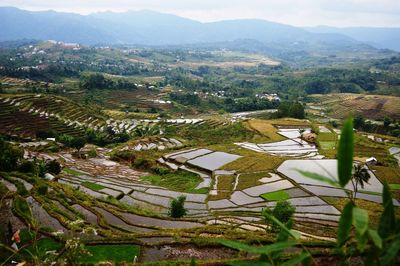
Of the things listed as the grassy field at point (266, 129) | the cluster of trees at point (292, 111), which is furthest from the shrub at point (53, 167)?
the cluster of trees at point (292, 111)

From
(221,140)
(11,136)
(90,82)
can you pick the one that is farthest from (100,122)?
(90,82)

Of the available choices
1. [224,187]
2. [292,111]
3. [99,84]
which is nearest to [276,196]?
[224,187]

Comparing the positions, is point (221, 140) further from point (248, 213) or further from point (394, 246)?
point (394, 246)

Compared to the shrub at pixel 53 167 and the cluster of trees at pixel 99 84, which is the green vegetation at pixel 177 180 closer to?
the shrub at pixel 53 167

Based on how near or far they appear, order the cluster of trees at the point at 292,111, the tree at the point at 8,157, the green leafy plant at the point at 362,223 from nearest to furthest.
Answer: the green leafy plant at the point at 362,223, the tree at the point at 8,157, the cluster of trees at the point at 292,111

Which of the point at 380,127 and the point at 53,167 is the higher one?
the point at 53,167

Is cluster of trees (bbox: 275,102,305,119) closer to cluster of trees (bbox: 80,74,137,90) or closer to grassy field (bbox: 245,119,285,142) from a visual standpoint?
grassy field (bbox: 245,119,285,142)

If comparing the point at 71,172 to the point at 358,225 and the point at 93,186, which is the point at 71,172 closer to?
the point at 93,186

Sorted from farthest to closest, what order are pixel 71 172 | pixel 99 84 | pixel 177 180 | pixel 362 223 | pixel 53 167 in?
pixel 99 84, pixel 71 172, pixel 177 180, pixel 53 167, pixel 362 223

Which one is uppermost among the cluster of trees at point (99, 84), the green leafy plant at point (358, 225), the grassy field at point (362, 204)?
the green leafy plant at point (358, 225)
